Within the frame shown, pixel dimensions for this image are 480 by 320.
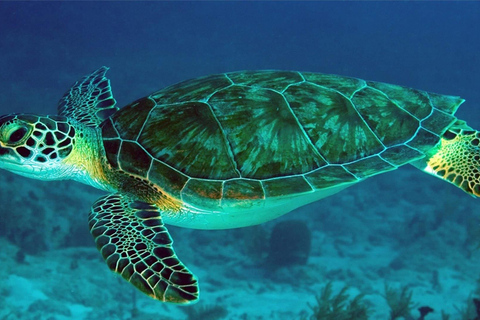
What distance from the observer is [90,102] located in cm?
499

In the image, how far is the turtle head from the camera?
3299 millimetres

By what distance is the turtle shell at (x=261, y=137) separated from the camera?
133 inches

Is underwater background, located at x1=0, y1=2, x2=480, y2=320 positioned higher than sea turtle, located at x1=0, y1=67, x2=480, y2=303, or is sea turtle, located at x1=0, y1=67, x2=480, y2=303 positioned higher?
sea turtle, located at x1=0, y1=67, x2=480, y2=303

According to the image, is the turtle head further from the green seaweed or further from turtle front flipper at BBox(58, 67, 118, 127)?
the green seaweed

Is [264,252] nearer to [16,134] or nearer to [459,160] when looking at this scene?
[459,160]

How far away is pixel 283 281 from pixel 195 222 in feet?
17.3

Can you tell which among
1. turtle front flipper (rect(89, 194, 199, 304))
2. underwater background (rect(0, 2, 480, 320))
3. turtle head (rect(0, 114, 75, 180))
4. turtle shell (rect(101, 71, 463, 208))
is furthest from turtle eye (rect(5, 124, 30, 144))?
underwater background (rect(0, 2, 480, 320))

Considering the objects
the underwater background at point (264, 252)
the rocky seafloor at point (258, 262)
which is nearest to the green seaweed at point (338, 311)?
the underwater background at point (264, 252)

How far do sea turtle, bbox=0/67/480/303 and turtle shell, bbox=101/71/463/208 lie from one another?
1 centimetres

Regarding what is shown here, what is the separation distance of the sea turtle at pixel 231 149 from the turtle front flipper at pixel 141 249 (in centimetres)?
2

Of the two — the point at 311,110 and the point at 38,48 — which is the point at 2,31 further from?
the point at 311,110

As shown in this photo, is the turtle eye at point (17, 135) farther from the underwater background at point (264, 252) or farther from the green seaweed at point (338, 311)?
the green seaweed at point (338, 311)

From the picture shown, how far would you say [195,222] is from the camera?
3.86 metres

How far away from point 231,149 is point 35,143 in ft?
Result: 5.97
